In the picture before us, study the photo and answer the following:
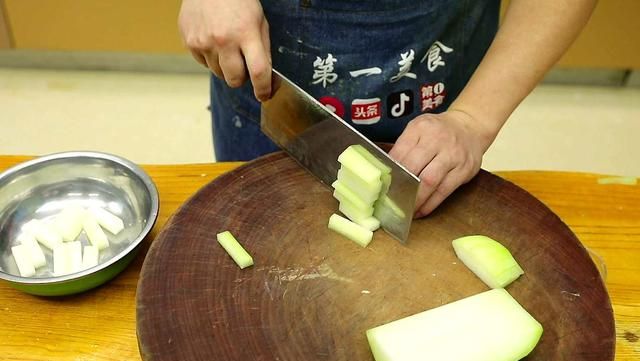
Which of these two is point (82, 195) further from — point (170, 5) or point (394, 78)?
point (170, 5)

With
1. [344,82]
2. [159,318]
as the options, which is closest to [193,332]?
[159,318]

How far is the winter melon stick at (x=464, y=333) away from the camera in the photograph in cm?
76

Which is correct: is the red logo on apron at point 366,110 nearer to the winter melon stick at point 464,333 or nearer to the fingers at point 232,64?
the fingers at point 232,64

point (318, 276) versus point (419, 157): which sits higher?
point (419, 157)

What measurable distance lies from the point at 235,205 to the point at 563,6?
58cm

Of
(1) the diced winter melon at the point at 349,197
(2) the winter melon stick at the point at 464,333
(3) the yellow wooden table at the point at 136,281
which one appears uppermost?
(1) the diced winter melon at the point at 349,197

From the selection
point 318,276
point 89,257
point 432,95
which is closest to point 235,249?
point 318,276

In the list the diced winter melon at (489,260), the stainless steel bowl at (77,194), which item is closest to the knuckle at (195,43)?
the stainless steel bowl at (77,194)

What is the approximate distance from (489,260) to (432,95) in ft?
1.31

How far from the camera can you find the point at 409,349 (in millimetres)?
771

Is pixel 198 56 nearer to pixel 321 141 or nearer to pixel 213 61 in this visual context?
pixel 213 61

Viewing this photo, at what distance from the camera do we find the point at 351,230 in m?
0.92

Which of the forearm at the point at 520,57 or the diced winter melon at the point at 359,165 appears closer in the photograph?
the diced winter melon at the point at 359,165

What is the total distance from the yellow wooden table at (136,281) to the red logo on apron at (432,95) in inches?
7.2
